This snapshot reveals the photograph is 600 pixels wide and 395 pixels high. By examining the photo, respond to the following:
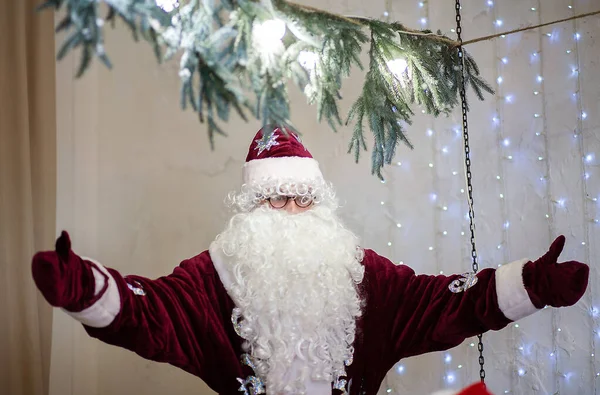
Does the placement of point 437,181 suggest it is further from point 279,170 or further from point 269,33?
point 269,33

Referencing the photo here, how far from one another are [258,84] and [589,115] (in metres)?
2.03

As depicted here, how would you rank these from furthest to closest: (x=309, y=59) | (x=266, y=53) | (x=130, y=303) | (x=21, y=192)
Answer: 1. (x=21, y=192)
2. (x=309, y=59)
3. (x=130, y=303)
4. (x=266, y=53)

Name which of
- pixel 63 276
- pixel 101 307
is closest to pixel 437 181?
pixel 101 307

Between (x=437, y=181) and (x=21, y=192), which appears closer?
(x=21, y=192)

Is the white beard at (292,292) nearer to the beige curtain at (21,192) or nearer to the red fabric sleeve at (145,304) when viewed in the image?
the red fabric sleeve at (145,304)

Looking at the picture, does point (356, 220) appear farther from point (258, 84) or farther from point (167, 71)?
point (258, 84)

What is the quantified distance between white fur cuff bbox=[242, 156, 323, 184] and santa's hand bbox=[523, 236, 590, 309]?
793mm

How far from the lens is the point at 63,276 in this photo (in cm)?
158

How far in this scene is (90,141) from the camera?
267 centimetres

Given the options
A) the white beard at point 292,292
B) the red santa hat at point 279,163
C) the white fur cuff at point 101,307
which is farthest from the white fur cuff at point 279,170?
the white fur cuff at point 101,307

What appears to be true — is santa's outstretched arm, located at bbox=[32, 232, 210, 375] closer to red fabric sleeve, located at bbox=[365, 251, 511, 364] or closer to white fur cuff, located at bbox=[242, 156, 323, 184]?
white fur cuff, located at bbox=[242, 156, 323, 184]

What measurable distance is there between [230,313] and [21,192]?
90 centimetres

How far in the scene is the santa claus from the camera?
1938mm

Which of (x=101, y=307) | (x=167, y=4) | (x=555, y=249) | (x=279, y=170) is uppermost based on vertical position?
(x=167, y=4)
